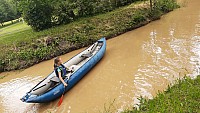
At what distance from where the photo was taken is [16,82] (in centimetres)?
1077

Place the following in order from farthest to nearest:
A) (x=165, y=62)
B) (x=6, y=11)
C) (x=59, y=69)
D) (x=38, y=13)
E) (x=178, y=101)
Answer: (x=6, y=11), (x=38, y=13), (x=165, y=62), (x=59, y=69), (x=178, y=101)

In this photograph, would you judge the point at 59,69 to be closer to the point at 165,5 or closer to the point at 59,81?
the point at 59,81

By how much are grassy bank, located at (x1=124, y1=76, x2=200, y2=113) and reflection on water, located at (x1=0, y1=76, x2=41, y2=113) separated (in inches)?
168

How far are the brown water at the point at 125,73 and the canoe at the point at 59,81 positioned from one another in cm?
33

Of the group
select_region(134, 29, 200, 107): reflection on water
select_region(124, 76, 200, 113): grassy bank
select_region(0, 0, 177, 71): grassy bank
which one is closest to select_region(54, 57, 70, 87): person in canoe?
select_region(134, 29, 200, 107): reflection on water

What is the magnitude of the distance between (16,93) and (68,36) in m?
5.38

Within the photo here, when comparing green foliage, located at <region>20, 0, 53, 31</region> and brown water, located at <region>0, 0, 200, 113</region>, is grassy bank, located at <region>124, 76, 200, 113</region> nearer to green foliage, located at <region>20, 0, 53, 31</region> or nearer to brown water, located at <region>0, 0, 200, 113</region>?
brown water, located at <region>0, 0, 200, 113</region>

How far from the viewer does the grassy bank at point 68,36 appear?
41.5 feet

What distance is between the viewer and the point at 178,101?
5.89 meters

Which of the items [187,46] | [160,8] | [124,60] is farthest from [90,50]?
[160,8]

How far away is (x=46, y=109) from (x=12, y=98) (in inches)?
80.4

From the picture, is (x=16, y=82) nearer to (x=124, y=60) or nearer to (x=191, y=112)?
(x=124, y=60)

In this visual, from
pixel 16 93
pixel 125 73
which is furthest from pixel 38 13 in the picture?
pixel 125 73

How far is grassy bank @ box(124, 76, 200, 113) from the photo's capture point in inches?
219
